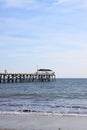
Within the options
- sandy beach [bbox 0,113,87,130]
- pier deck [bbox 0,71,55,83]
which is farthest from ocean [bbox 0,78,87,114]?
pier deck [bbox 0,71,55,83]

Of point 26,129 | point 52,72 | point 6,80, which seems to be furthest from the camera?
point 52,72

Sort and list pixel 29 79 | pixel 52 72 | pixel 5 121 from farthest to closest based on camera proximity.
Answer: pixel 52 72
pixel 29 79
pixel 5 121

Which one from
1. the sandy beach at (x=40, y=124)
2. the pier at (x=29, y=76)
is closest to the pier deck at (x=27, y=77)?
the pier at (x=29, y=76)

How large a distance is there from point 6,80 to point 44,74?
1932cm

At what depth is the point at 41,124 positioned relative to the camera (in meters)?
17.4

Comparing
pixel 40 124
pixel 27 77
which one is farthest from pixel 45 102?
pixel 27 77

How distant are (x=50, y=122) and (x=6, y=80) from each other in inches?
3504

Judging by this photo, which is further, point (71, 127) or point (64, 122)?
point (64, 122)

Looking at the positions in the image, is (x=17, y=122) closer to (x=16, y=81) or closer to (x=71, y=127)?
(x=71, y=127)

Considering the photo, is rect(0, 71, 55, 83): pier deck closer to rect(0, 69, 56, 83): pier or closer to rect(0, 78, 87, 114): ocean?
rect(0, 69, 56, 83): pier

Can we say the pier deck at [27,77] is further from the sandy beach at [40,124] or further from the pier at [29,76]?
the sandy beach at [40,124]

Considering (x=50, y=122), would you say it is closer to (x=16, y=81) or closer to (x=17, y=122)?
(x=17, y=122)

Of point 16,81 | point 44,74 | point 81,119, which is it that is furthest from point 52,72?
point 81,119

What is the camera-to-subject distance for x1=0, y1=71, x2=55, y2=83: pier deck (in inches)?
4134
